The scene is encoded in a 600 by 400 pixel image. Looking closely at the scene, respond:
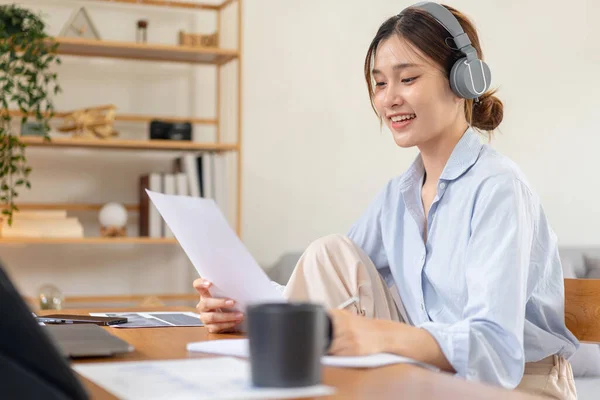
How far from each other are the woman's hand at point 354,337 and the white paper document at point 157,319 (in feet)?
1.34

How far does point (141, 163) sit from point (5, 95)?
1.85 feet

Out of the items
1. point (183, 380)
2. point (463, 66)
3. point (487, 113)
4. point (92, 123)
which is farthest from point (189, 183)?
point (183, 380)

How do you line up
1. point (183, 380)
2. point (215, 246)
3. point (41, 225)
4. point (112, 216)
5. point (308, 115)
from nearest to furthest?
point (183, 380) → point (215, 246) → point (41, 225) → point (112, 216) → point (308, 115)

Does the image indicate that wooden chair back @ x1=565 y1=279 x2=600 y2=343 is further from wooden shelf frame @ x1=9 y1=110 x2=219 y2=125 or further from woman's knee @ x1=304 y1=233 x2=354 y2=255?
wooden shelf frame @ x1=9 y1=110 x2=219 y2=125

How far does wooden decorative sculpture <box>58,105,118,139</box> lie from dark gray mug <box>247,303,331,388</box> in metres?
2.44

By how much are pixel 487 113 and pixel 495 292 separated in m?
0.57

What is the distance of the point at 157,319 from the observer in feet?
4.27

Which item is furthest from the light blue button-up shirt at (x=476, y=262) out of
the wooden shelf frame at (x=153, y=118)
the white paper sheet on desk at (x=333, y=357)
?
the wooden shelf frame at (x=153, y=118)

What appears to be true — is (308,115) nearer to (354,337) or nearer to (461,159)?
(461,159)

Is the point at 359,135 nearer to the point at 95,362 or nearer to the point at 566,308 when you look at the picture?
the point at 566,308

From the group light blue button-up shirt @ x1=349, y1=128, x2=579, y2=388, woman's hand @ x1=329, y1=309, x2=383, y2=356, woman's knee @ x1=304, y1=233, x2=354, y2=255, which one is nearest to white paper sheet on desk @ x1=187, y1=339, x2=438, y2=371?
woman's hand @ x1=329, y1=309, x2=383, y2=356

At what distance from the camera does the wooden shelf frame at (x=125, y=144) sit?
289cm

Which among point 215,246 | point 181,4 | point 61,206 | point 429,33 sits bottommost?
point 61,206

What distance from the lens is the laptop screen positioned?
1.90 feet
